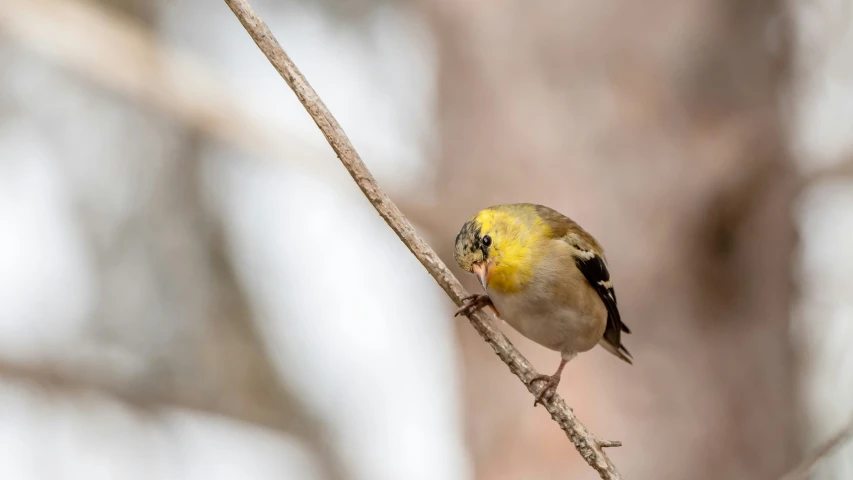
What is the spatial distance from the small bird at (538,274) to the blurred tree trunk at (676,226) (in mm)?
651

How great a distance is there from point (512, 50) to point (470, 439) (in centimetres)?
171

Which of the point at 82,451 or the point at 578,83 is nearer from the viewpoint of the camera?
the point at 578,83

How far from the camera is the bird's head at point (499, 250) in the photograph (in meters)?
2.34

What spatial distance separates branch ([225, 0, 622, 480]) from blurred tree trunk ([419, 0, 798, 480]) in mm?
1476

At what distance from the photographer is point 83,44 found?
355cm

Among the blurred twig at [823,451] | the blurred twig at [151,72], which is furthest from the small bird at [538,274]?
the blurred twig at [151,72]

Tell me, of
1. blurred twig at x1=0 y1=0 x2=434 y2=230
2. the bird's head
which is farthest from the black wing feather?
blurred twig at x1=0 y1=0 x2=434 y2=230

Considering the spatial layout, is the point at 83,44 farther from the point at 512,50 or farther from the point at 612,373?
the point at 612,373

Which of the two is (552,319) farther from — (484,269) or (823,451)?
(823,451)

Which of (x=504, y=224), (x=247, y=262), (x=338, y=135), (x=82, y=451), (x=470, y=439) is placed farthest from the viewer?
(x=247, y=262)

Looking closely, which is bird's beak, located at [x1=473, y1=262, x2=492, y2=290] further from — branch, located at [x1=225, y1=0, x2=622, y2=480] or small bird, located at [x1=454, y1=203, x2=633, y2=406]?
branch, located at [x1=225, y1=0, x2=622, y2=480]

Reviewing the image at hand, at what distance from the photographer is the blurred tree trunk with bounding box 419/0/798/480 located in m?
3.17

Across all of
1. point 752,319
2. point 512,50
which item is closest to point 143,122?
point 512,50

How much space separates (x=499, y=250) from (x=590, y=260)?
1.37 feet
